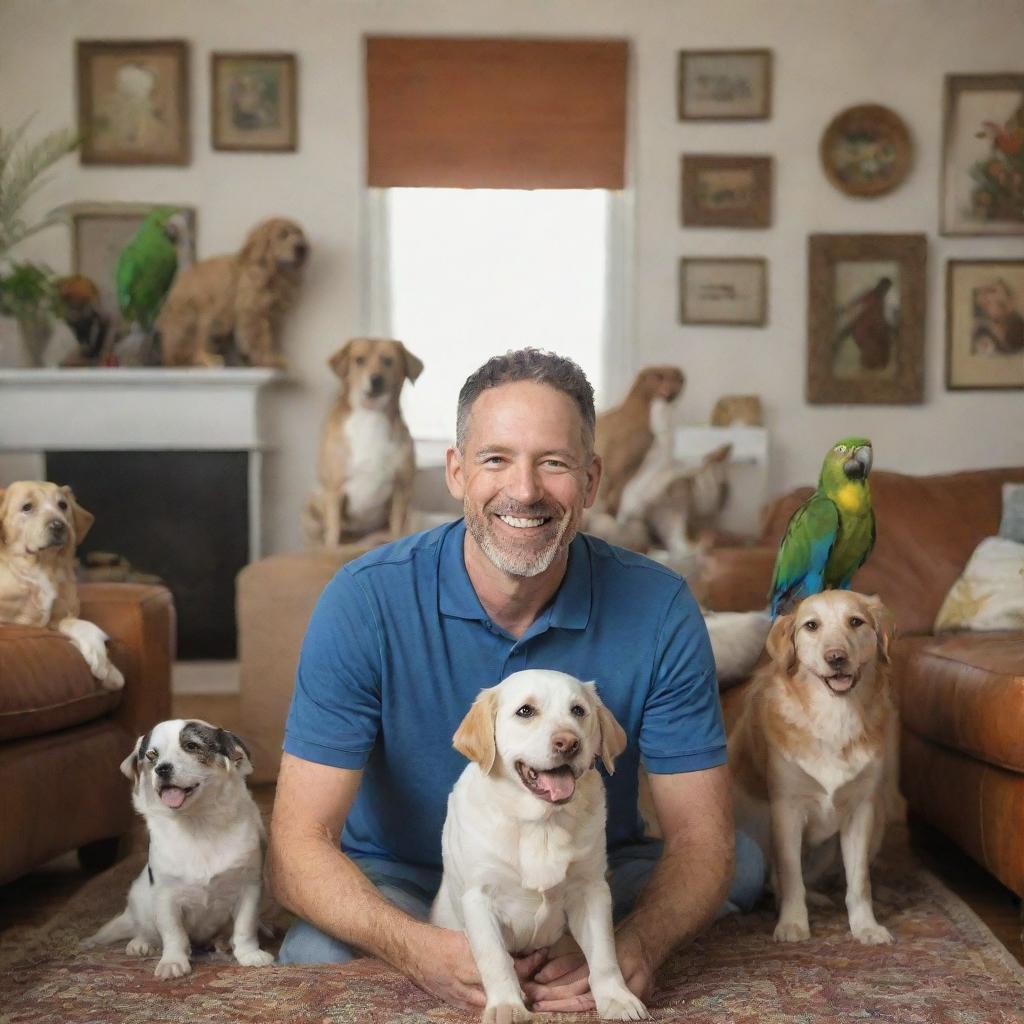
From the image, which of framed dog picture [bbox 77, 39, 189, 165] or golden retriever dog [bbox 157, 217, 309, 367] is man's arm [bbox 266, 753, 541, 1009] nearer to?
golden retriever dog [bbox 157, 217, 309, 367]

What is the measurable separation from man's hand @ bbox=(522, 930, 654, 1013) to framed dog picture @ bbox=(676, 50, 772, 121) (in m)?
4.68

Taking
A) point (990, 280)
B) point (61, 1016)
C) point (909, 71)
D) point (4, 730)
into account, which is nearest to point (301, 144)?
point (909, 71)

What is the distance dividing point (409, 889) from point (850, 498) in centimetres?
126

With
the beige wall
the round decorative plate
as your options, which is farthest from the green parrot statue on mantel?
the round decorative plate

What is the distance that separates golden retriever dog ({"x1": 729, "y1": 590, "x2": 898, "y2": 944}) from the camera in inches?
96.0

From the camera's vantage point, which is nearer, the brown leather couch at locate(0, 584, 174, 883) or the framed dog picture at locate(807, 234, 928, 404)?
the brown leather couch at locate(0, 584, 174, 883)

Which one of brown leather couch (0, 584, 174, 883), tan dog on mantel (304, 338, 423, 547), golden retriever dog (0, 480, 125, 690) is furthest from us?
tan dog on mantel (304, 338, 423, 547)

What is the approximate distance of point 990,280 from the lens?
19.3 feet

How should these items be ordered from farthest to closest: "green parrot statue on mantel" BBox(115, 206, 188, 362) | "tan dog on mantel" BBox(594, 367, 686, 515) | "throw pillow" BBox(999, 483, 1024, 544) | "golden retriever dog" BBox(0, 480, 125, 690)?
"green parrot statue on mantel" BBox(115, 206, 188, 362)
"tan dog on mantel" BBox(594, 367, 686, 515)
"throw pillow" BBox(999, 483, 1024, 544)
"golden retriever dog" BBox(0, 480, 125, 690)

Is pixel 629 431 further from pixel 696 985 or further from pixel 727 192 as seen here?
pixel 696 985

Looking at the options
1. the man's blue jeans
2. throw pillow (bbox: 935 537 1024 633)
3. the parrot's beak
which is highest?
the parrot's beak

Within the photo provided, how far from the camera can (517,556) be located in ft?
6.40

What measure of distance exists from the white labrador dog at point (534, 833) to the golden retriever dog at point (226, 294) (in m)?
4.02

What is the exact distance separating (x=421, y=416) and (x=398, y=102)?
4.53ft
